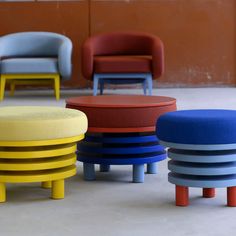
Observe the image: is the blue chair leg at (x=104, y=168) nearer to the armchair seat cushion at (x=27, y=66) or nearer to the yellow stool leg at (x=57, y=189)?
the yellow stool leg at (x=57, y=189)

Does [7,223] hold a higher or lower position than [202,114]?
lower

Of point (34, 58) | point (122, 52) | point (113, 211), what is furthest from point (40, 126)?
point (122, 52)

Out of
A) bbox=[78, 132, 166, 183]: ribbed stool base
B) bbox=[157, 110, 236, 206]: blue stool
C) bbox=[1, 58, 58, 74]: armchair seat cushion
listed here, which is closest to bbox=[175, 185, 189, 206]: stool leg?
bbox=[157, 110, 236, 206]: blue stool

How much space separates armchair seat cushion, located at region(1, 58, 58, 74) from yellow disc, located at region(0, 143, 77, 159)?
4520mm

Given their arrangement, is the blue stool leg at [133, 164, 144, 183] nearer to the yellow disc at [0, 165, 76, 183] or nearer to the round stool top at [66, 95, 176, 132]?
the round stool top at [66, 95, 176, 132]

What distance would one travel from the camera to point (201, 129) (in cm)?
284

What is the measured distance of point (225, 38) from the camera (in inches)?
363

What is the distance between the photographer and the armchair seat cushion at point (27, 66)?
7489mm

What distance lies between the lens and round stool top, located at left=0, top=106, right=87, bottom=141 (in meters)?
2.93

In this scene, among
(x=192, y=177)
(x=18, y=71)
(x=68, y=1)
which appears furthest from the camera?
(x=68, y=1)

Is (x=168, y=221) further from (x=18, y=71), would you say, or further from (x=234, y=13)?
(x=234, y=13)

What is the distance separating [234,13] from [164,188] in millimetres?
6331

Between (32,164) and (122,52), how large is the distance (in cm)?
520

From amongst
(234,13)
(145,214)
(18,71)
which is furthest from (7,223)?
(234,13)
